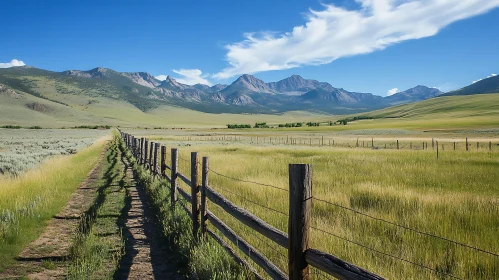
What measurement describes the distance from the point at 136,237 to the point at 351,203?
5807 millimetres

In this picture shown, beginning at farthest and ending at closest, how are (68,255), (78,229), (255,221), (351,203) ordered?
(351,203), (78,229), (68,255), (255,221)

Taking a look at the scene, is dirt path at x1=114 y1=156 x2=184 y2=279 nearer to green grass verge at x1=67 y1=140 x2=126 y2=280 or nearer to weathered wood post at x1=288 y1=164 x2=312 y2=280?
green grass verge at x1=67 y1=140 x2=126 y2=280

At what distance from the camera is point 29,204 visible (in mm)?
9602

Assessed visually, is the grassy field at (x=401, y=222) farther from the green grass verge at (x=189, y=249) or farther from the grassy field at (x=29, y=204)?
the grassy field at (x=29, y=204)

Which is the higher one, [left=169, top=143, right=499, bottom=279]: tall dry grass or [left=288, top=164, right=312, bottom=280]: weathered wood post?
[left=288, top=164, right=312, bottom=280]: weathered wood post

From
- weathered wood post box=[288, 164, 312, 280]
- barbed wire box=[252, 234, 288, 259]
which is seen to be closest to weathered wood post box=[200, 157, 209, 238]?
barbed wire box=[252, 234, 288, 259]

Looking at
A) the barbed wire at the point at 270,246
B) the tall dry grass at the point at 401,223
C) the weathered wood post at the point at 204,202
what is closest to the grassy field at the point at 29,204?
the weathered wood post at the point at 204,202

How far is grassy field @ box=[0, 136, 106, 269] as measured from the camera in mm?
7352

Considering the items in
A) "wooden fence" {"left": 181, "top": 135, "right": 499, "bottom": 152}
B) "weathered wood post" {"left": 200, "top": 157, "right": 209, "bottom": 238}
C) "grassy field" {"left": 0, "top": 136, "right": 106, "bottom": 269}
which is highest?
"weathered wood post" {"left": 200, "top": 157, "right": 209, "bottom": 238}

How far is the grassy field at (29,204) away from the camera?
7.35 meters

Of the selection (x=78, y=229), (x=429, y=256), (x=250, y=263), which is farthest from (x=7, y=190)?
(x=429, y=256)

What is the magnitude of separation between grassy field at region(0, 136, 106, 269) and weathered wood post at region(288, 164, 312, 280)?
5.69 meters

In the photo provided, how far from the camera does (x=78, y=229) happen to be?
7.94m

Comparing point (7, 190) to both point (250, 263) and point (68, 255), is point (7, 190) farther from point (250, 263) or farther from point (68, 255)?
point (250, 263)
